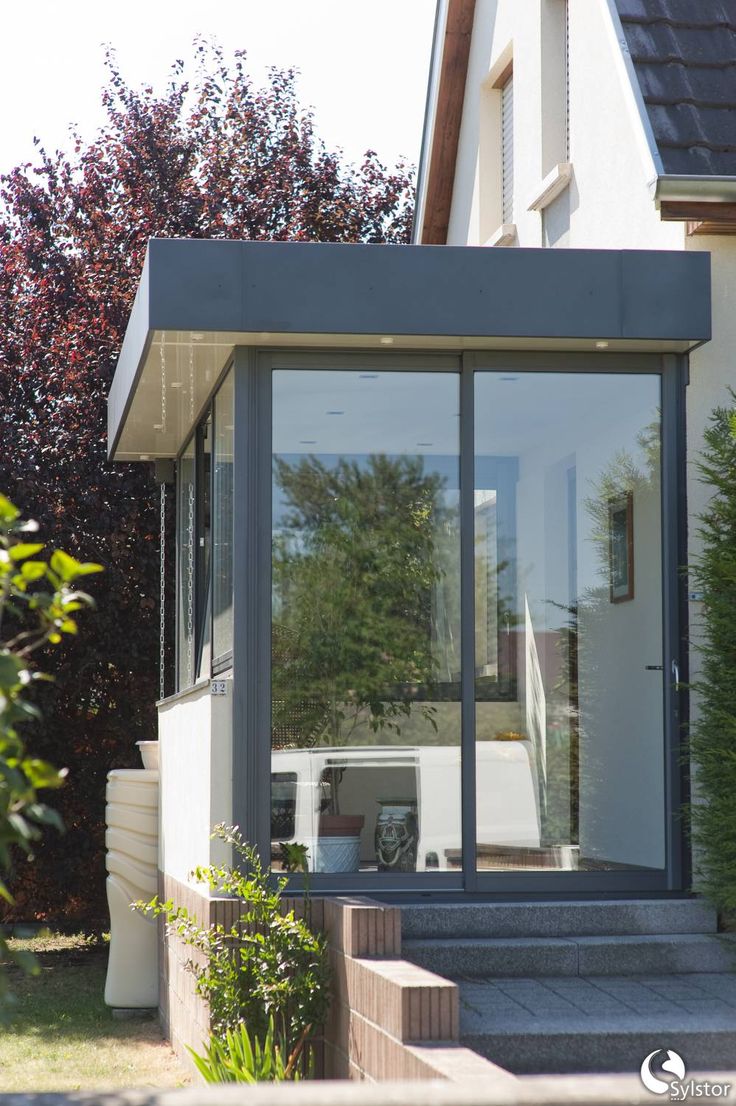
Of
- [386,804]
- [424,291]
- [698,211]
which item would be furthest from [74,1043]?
[698,211]

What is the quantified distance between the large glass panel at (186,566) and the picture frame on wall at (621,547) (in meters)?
3.07

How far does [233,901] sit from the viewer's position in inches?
265

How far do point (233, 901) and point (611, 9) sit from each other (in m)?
5.53

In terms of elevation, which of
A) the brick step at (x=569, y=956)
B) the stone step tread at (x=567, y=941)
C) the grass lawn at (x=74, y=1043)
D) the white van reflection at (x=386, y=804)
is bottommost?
the grass lawn at (x=74, y=1043)

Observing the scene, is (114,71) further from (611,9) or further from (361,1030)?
(361,1030)

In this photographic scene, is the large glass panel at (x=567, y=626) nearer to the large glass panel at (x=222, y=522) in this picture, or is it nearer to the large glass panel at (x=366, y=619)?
the large glass panel at (x=366, y=619)

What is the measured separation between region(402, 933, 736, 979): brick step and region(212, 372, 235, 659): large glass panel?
192 cm

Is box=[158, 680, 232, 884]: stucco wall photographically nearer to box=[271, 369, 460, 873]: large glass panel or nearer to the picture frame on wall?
box=[271, 369, 460, 873]: large glass panel

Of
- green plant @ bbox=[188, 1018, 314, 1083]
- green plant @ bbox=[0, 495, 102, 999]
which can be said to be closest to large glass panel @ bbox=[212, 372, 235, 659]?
green plant @ bbox=[188, 1018, 314, 1083]

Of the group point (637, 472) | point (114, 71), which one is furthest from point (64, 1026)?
point (114, 71)

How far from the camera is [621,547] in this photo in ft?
25.1

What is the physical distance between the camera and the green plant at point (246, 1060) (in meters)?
5.83

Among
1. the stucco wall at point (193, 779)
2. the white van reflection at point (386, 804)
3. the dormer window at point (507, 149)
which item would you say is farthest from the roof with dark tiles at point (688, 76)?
the stucco wall at point (193, 779)

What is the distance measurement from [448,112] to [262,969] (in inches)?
335
